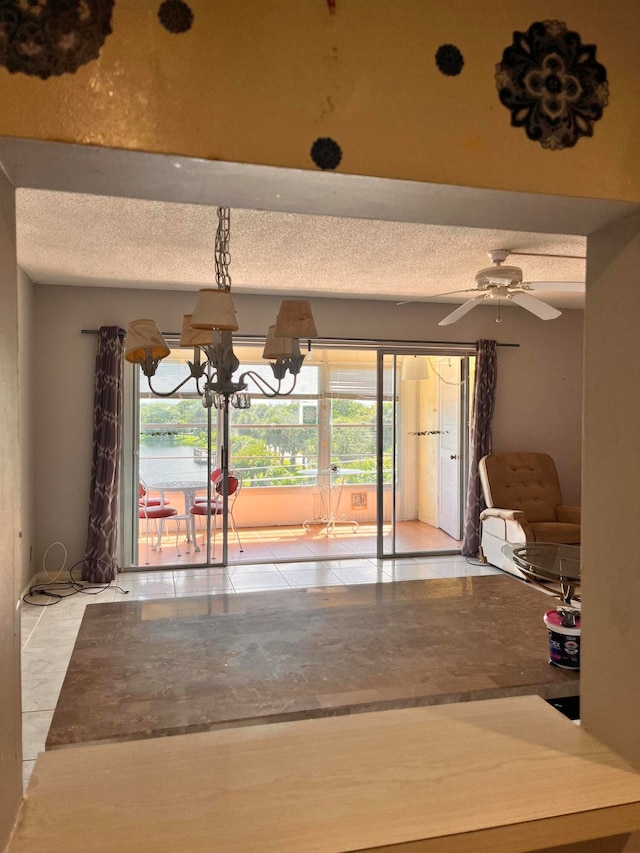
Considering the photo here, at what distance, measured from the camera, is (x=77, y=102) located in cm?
76

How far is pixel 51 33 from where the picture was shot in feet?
2.45

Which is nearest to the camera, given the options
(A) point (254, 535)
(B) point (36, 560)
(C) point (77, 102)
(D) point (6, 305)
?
(C) point (77, 102)

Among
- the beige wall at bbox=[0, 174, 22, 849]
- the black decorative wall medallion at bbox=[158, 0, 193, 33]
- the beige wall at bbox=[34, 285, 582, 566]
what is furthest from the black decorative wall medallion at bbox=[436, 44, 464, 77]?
the beige wall at bbox=[34, 285, 582, 566]

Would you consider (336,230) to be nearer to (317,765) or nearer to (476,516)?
(317,765)

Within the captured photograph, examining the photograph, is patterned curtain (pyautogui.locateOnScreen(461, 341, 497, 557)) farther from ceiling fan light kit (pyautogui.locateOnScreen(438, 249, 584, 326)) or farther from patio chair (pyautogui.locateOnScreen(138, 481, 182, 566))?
patio chair (pyautogui.locateOnScreen(138, 481, 182, 566))

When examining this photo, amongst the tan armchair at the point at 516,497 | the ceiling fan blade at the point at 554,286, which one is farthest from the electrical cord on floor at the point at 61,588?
the ceiling fan blade at the point at 554,286

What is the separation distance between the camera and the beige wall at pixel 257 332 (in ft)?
17.4

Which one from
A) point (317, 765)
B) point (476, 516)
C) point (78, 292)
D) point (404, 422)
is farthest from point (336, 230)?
point (404, 422)

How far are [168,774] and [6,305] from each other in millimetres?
804

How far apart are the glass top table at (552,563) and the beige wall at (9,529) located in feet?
6.41

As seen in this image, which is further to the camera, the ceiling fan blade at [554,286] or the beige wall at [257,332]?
the beige wall at [257,332]

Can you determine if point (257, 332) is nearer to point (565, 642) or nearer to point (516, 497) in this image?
point (516, 497)

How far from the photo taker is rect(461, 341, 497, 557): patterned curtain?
20.2 ft

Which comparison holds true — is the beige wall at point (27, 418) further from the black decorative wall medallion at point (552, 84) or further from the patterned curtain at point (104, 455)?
the black decorative wall medallion at point (552, 84)
